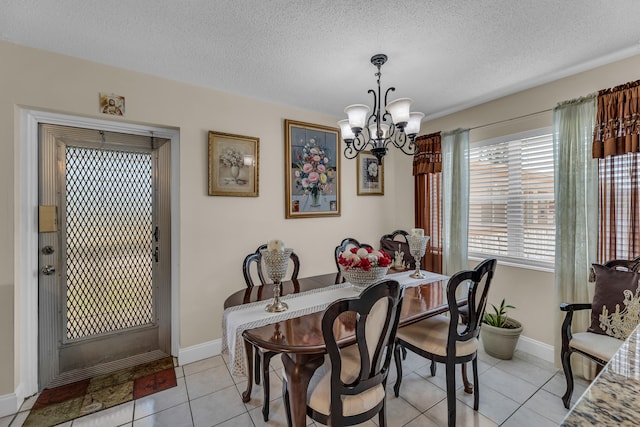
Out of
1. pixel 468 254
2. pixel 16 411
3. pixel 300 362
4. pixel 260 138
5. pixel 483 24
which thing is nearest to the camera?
pixel 300 362

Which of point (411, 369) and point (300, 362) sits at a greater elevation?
point (300, 362)

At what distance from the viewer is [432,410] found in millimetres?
1894

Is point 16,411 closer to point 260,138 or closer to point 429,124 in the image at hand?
point 260,138

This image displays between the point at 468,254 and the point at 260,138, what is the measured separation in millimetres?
2639

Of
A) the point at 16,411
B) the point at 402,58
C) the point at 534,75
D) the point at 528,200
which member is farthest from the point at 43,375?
the point at 534,75

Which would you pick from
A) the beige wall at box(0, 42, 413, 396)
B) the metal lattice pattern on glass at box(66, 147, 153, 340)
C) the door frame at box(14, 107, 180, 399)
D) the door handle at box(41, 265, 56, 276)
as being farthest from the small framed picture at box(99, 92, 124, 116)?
the door handle at box(41, 265, 56, 276)

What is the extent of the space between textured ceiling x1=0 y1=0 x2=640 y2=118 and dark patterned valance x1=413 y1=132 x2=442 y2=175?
81 cm

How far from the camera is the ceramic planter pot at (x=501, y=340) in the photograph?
2.46 meters

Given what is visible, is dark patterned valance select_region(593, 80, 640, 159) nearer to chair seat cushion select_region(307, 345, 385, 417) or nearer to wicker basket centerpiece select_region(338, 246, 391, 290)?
wicker basket centerpiece select_region(338, 246, 391, 290)

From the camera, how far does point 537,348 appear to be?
2557 mm

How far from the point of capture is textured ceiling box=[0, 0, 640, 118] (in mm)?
1580

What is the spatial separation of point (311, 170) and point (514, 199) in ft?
6.99

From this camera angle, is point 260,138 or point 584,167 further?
point 260,138

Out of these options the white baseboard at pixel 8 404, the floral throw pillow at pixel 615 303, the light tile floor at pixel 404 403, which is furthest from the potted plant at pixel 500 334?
the white baseboard at pixel 8 404
